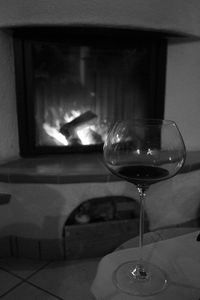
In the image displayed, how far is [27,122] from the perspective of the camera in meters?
1.37

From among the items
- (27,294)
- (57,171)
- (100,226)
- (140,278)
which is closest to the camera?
(140,278)

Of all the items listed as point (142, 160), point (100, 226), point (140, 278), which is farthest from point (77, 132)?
point (140, 278)

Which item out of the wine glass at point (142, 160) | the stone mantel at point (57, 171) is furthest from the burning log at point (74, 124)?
the wine glass at point (142, 160)

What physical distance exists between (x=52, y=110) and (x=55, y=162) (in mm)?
263

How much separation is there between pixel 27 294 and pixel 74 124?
762 millimetres

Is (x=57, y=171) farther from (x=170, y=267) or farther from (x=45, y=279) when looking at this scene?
(x=170, y=267)

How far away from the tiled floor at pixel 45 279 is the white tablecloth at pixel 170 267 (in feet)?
2.04

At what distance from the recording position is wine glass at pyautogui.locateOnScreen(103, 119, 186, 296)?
0.49 meters

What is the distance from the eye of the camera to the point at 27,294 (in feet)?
3.65

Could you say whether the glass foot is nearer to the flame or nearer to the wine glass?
the wine glass

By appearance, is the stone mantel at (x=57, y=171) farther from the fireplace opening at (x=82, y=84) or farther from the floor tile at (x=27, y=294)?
the floor tile at (x=27, y=294)

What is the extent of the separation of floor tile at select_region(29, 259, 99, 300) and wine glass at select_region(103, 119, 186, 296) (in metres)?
0.66

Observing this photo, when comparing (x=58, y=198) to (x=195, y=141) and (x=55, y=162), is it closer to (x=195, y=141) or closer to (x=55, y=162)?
(x=55, y=162)

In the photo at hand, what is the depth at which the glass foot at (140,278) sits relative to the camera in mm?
469
